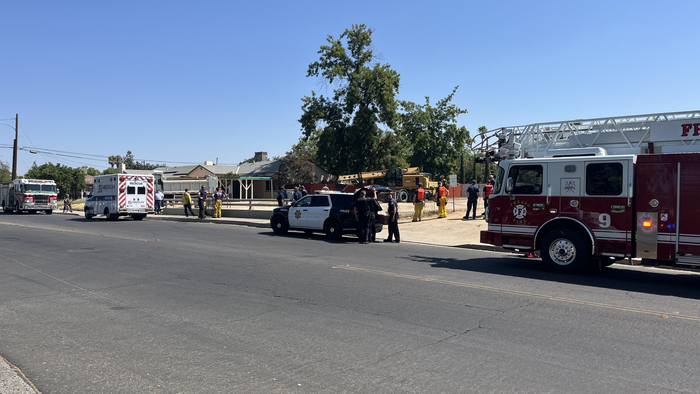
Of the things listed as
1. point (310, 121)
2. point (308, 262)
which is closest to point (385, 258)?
point (308, 262)

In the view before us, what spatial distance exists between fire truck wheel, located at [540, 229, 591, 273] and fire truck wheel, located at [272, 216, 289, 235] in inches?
419

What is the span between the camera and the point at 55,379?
15.2 ft

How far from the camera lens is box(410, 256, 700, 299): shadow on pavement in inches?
363

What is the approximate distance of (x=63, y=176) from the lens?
8856cm

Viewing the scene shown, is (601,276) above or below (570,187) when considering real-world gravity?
below

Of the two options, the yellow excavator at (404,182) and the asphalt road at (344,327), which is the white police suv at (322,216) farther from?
the yellow excavator at (404,182)

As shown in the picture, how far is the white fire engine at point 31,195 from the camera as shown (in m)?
37.1

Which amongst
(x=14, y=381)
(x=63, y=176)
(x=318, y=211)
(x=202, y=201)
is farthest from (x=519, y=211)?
(x=63, y=176)

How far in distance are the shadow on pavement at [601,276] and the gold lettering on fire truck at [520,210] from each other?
115 cm

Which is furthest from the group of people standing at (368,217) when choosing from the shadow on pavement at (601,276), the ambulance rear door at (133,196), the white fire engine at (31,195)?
the white fire engine at (31,195)

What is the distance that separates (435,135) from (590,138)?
50738mm

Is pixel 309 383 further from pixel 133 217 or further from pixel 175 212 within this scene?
pixel 175 212

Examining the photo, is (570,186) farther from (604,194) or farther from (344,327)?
(344,327)

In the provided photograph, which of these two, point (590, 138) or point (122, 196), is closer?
point (590, 138)
